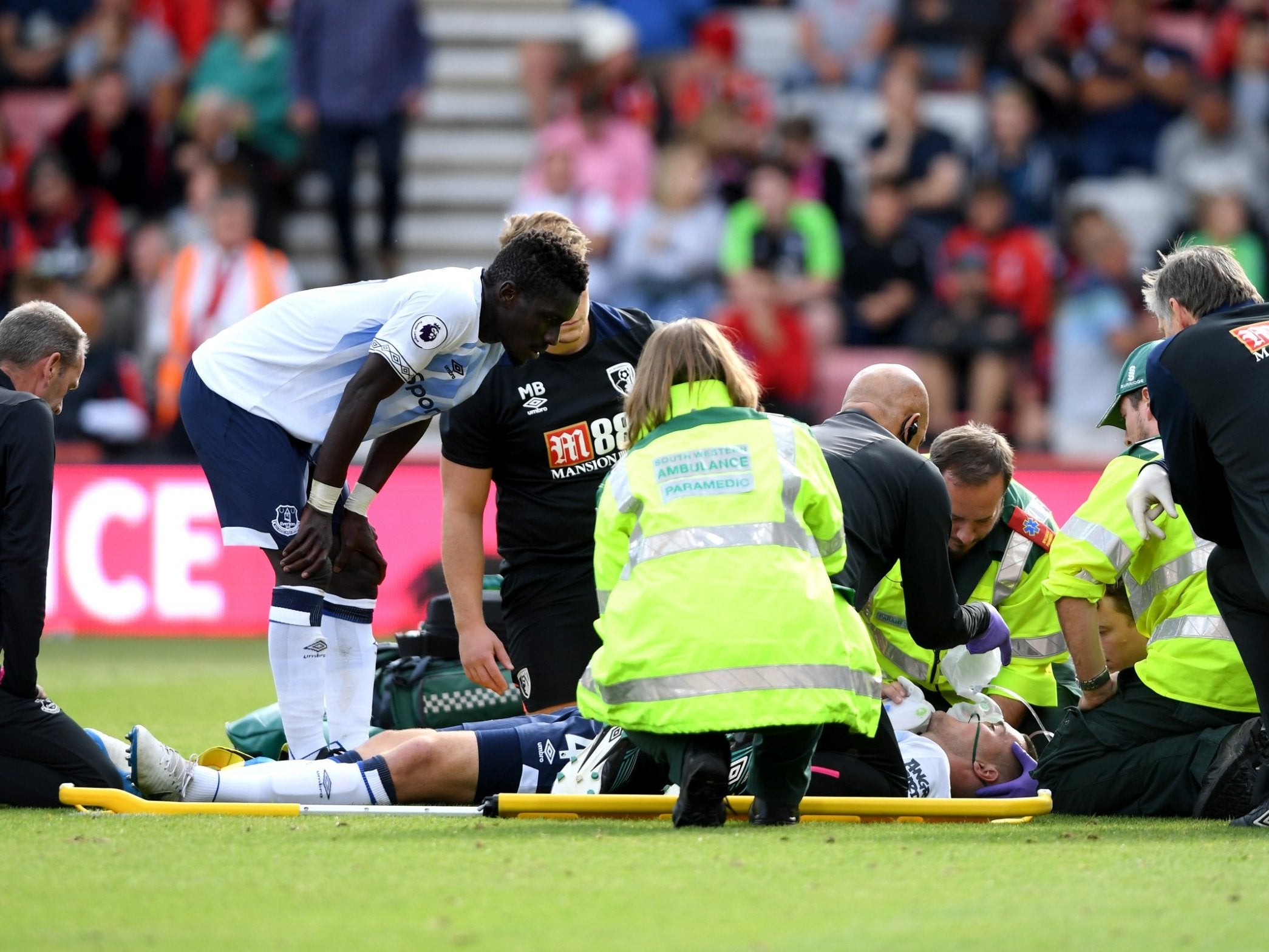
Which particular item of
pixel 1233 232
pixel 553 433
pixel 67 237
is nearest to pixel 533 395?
pixel 553 433

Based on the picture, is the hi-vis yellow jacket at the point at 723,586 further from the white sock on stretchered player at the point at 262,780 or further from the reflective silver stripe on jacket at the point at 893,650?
the reflective silver stripe on jacket at the point at 893,650

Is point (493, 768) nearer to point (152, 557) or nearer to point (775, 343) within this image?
point (152, 557)

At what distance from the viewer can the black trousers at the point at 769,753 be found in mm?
4957

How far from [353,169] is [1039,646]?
10288 millimetres

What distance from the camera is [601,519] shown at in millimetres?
5160

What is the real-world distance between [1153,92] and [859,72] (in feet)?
8.23

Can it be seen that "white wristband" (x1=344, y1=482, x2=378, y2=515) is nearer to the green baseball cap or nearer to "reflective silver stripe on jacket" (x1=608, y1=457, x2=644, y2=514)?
"reflective silver stripe on jacket" (x1=608, y1=457, x2=644, y2=514)

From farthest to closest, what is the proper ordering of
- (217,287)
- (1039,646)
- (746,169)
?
(746,169)
(217,287)
(1039,646)

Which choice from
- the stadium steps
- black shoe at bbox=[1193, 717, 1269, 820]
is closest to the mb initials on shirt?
black shoe at bbox=[1193, 717, 1269, 820]

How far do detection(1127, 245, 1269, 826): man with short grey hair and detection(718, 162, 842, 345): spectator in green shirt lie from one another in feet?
27.9

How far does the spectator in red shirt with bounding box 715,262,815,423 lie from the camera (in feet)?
44.3

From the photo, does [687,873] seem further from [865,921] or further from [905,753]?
[905,753]

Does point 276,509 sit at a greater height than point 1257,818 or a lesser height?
greater

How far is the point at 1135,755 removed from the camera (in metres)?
5.78
